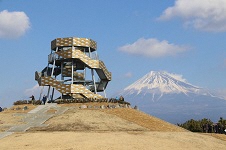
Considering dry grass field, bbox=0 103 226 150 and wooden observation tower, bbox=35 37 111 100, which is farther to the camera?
wooden observation tower, bbox=35 37 111 100

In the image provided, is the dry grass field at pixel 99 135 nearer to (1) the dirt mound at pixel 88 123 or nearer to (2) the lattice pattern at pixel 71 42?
(1) the dirt mound at pixel 88 123

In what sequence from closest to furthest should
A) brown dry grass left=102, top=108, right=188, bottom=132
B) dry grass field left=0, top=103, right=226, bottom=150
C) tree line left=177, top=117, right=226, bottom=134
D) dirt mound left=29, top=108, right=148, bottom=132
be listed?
1. dry grass field left=0, top=103, right=226, bottom=150
2. dirt mound left=29, top=108, right=148, bottom=132
3. brown dry grass left=102, top=108, right=188, bottom=132
4. tree line left=177, top=117, right=226, bottom=134

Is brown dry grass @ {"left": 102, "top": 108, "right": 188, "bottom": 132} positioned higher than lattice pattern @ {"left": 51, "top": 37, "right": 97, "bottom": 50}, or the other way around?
lattice pattern @ {"left": 51, "top": 37, "right": 97, "bottom": 50}

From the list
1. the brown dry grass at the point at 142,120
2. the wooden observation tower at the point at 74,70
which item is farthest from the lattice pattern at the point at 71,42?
the brown dry grass at the point at 142,120

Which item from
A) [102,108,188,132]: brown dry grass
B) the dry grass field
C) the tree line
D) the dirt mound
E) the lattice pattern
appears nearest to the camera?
the dry grass field

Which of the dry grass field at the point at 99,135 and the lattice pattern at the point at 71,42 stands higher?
the lattice pattern at the point at 71,42

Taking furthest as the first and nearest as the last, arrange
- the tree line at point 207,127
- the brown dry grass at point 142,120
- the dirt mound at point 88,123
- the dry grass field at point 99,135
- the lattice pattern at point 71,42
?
the lattice pattern at point 71,42
the tree line at point 207,127
the brown dry grass at point 142,120
the dirt mound at point 88,123
the dry grass field at point 99,135

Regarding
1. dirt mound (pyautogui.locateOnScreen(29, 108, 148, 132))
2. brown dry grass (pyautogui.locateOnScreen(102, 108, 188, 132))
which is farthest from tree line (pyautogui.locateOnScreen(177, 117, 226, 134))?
dirt mound (pyautogui.locateOnScreen(29, 108, 148, 132))

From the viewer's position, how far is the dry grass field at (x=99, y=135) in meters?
28.0

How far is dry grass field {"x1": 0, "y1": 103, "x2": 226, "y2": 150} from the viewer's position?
2800 centimetres

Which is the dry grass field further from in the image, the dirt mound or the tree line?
the tree line

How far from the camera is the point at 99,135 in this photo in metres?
32.5

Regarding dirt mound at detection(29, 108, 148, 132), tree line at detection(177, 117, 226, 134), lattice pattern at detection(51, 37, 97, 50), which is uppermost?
lattice pattern at detection(51, 37, 97, 50)

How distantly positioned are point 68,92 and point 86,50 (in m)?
13.9
